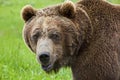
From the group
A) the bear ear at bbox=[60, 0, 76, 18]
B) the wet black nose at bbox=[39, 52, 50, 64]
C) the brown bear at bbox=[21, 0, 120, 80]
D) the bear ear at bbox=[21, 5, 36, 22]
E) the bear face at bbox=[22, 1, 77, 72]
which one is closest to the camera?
the wet black nose at bbox=[39, 52, 50, 64]

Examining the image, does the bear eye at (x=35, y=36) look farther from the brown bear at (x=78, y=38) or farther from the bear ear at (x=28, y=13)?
Answer: the bear ear at (x=28, y=13)

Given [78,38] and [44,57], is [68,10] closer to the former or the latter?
[78,38]

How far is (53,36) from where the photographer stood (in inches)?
244

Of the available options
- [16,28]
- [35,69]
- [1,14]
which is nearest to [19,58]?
[35,69]

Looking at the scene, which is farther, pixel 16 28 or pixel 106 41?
pixel 16 28

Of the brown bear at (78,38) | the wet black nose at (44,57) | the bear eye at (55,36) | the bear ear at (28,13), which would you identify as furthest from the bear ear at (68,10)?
the wet black nose at (44,57)

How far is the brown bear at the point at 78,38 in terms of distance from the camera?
Result: 6207 mm

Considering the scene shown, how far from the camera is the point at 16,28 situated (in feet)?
65.9

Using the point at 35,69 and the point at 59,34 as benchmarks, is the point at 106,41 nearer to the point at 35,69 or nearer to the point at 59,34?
the point at 59,34

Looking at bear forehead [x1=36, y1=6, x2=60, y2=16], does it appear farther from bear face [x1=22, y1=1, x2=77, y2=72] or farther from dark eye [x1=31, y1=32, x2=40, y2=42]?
dark eye [x1=31, y1=32, x2=40, y2=42]

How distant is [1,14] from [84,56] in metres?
16.2

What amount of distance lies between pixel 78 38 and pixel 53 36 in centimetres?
35

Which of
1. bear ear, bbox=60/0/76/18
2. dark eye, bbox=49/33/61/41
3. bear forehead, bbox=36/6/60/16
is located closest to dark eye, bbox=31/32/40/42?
dark eye, bbox=49/33/61/41

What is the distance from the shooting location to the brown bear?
6.21 metres
